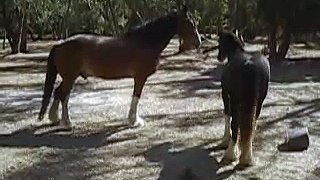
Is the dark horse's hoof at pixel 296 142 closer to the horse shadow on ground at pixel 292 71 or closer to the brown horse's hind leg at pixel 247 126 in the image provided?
the brown horse's hind leg at pixel 247 126

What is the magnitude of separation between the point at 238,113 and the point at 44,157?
7.73ft

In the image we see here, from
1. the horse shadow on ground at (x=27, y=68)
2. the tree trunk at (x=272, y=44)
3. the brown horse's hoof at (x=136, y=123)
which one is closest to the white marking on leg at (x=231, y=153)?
the brown horse's hoof at (x=136, y=123)

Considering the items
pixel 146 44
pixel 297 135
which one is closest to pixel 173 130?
pixel 146 44

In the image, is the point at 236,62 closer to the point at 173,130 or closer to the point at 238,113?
the point at 238,113

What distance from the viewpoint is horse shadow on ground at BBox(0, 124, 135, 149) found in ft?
26.8

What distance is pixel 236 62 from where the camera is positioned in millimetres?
6949

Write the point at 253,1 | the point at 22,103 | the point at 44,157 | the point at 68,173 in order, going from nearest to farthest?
the point at 68,173
the point at 44,157
the point at 22,103
the point at 253,1

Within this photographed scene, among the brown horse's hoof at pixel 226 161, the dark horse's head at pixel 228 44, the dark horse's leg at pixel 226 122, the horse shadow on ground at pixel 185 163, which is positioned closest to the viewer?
the horse shadow on ground at pixel 185 163

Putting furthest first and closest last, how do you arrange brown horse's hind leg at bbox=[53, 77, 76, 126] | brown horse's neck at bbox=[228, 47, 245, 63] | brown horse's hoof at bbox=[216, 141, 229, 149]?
brown horse's hind leg at bbox=[53, 77, 76, 126], brown horse's hoof at bbox=[216, 141, 229, 149], brown horse's neck at bbox=[228, 47, 245, 63]

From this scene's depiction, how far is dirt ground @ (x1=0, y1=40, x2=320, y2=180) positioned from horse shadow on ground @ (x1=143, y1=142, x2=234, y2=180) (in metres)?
0.01

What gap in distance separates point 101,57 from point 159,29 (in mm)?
945

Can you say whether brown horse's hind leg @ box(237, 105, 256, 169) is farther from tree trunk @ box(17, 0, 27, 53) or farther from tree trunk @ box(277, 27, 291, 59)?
tree trunk @ box(17, 0, 27, 53)

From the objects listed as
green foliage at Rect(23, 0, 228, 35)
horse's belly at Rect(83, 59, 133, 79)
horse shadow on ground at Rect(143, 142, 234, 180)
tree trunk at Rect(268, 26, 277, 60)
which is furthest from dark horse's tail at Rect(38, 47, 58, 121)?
green foliage at Rect(23, 0, 228, 35)

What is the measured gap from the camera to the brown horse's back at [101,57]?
919cm
